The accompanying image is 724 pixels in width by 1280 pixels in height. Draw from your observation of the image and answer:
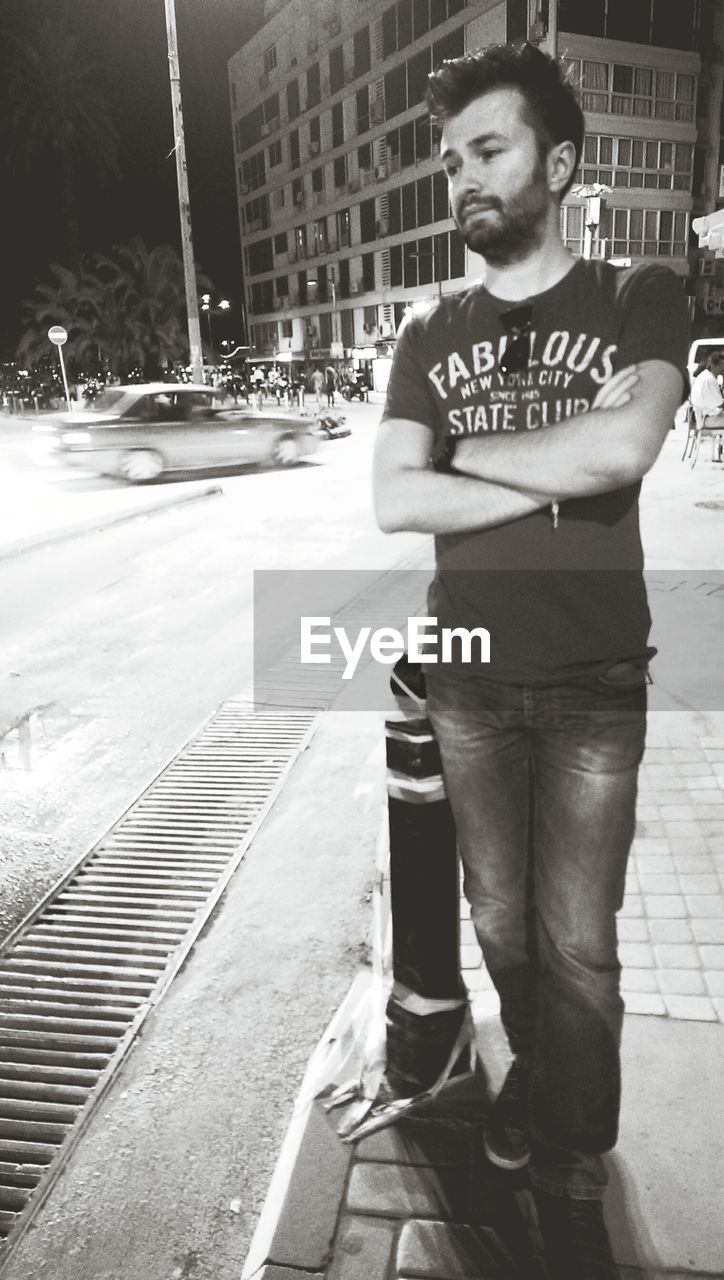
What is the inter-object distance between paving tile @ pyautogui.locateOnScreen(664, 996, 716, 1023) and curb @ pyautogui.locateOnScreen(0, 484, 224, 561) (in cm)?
911

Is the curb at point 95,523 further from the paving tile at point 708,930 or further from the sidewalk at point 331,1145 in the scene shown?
the paving tile at point 708,930

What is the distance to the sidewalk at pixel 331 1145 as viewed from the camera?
2.02m

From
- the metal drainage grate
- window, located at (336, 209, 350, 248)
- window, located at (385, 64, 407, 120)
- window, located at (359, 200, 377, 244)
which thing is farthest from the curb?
window, located at (336, 209, 350, 248)

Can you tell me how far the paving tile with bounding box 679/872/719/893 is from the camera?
3.31 meters

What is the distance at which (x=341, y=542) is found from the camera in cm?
1050

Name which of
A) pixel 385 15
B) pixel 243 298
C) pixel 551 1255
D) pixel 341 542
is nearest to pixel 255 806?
pixel 551 1255

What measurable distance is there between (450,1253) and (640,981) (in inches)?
Result: 43.0

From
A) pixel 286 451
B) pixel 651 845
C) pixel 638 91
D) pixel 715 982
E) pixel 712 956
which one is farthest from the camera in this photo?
pixel 638 91

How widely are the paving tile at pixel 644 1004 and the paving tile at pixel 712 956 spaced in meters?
0.25

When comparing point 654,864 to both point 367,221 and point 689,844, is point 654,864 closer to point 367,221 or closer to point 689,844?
point 689,844

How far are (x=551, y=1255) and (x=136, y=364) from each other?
5388 centimetres

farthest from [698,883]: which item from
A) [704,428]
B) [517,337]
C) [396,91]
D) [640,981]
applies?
[396,91]

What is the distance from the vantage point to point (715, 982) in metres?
2.81

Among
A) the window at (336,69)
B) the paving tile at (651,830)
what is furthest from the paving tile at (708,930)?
the window at (336,69)
